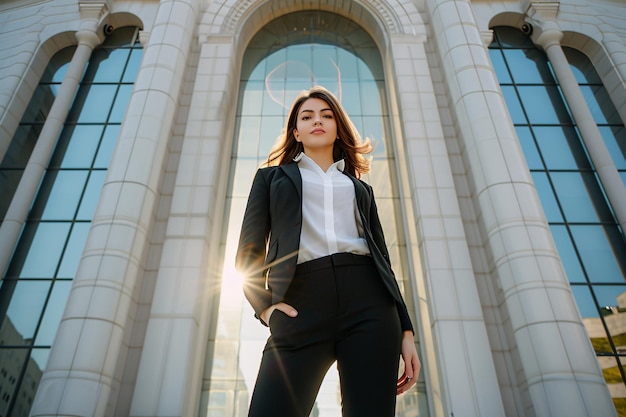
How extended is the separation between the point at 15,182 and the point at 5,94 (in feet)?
7.59

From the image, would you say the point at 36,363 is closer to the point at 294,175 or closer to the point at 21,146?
the point at 21,146

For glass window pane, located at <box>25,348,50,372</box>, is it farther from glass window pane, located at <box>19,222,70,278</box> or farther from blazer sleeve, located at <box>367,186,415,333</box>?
blazer sleeve, located at <box>367,186,415,333</box>

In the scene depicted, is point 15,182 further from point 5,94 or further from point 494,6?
point 494,6

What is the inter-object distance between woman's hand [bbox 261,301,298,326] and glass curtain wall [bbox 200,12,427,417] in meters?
5.91

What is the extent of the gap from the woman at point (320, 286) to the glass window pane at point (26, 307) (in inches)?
305

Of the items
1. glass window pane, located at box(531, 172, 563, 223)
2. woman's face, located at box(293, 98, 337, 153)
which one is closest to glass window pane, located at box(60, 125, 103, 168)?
woman's face, located at box(293, 98, 337, 153)

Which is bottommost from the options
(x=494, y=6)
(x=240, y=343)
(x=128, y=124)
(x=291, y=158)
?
(x=291, y=158)

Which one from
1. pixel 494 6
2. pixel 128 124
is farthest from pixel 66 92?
pixel 494 6

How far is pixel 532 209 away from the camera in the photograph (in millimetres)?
7562

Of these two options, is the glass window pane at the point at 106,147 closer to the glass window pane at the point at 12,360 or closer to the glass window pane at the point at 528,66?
the glass window pane at the point at 12,360

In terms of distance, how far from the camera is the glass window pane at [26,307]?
8.19 metres

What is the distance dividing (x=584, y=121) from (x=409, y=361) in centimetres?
1022

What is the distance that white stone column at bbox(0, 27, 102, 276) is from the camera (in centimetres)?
887

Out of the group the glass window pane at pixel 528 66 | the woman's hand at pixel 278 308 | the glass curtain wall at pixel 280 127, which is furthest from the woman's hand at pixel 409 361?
the glass window pane at pixel 528 66
